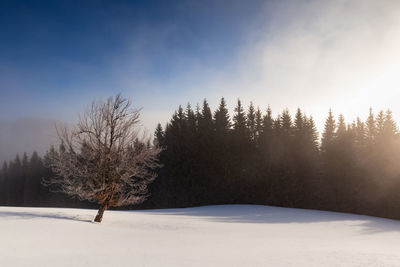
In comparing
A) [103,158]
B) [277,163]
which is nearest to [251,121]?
[277,163]

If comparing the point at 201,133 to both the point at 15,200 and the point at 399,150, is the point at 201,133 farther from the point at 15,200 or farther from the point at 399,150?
the point at 15,200

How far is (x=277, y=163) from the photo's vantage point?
106ft

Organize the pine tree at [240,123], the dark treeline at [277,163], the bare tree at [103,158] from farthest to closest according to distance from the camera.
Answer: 1. the pine tree at [240,123]
2. the dark treeline at [277,163]
3. the bare tree at [103,158]

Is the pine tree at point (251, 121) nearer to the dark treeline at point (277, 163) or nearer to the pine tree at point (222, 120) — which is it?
the dark treeline at point (277, 163)

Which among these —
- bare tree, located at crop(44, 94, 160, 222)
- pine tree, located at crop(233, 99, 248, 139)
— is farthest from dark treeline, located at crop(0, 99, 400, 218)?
bare tree, located at crop(44, 94, 160, 222)

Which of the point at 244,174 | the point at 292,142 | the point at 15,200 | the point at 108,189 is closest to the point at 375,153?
the point at 292,142

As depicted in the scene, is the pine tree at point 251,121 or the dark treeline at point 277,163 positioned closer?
the dark treeline at point 277,163

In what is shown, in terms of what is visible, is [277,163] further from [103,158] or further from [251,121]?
[103,158]

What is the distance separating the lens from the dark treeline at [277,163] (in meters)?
24.5

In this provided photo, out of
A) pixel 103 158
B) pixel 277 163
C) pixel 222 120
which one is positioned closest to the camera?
pixel 103 158

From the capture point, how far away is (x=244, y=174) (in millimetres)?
33969

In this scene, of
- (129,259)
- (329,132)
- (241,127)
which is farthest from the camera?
(329,132)

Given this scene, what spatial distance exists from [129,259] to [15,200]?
82.8 metres

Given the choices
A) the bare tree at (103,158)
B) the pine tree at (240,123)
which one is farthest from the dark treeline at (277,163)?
the bare tree at (103,158)
